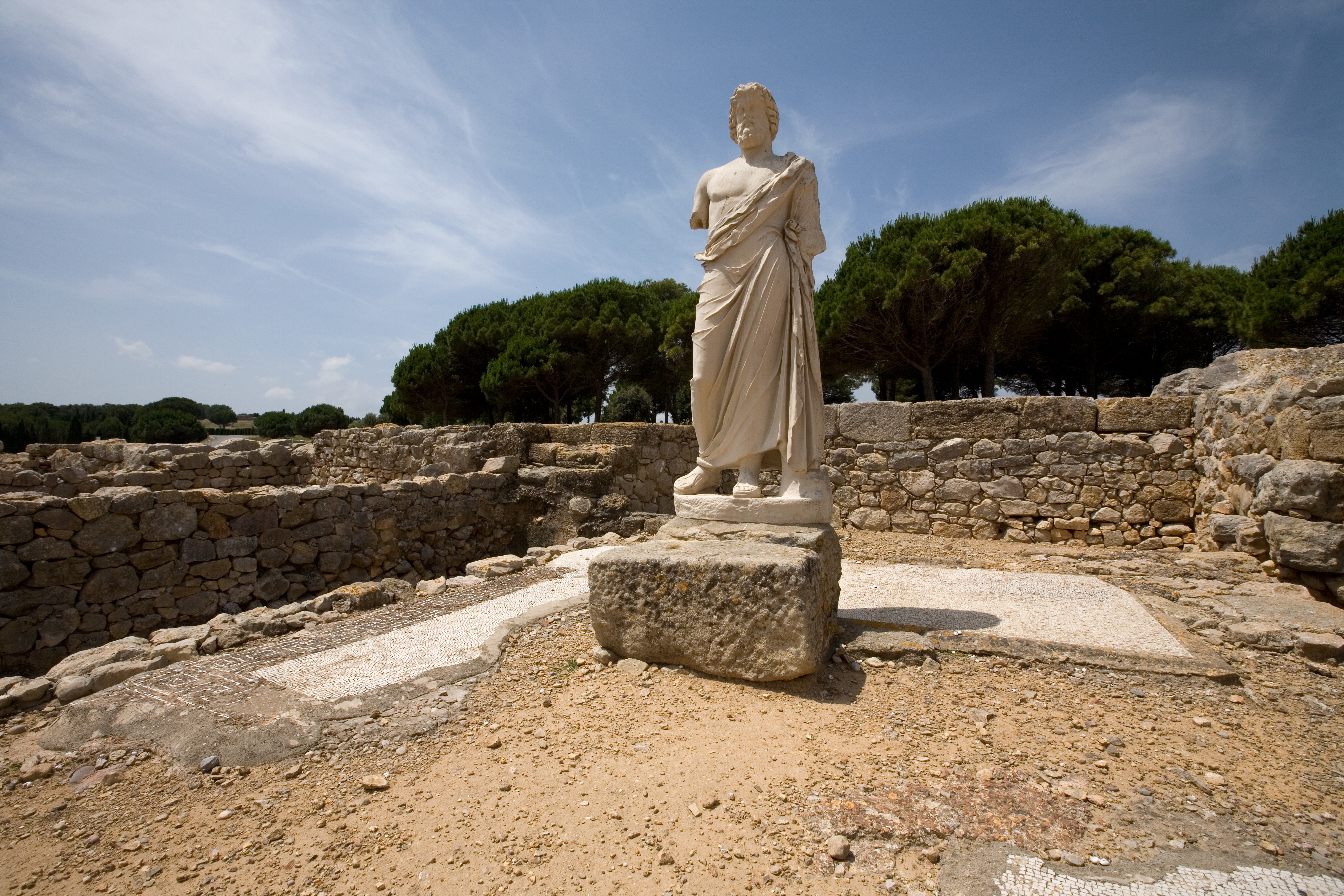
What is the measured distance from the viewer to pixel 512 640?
3.04 meters

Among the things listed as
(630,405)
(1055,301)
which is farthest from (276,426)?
(1055,301)

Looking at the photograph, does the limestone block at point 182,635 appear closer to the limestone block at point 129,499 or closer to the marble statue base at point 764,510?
the limestone block at point 129,499

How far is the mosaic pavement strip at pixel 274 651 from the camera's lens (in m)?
2.52

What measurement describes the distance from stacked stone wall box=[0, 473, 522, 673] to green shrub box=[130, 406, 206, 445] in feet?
62.2

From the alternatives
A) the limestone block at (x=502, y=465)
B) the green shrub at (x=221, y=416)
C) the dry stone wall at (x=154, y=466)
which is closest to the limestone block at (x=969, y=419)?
the limestone block at (x=502, y=465)

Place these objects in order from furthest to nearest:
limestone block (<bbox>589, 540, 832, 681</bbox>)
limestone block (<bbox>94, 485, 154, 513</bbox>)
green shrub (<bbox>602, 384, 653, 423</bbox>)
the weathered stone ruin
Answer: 1. green shrub (<bbox>602, 384, 653, 423</bbox>)
2. limestone block (<bbox>94, 485, 154, 513</bbox>)
3. the weathered stone ruin
4. limestone block (<bbox>589, 540, 832, 681</bbox>)

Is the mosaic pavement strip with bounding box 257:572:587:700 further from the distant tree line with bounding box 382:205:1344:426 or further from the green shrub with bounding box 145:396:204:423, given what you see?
the green shrub with bounding box 145:396:204:423

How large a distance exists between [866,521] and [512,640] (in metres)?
4.25

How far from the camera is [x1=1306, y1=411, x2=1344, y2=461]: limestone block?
131 inches

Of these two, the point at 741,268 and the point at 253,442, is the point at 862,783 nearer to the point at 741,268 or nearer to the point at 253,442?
the point at 741,268

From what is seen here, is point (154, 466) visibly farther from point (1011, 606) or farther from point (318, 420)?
point (318, 420)

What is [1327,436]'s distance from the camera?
3.38 metres

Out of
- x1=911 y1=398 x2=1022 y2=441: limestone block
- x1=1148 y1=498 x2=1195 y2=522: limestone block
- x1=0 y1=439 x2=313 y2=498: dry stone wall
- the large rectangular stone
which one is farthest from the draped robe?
x1=0 y1=439 x2=313 y2=498: dry stone wall

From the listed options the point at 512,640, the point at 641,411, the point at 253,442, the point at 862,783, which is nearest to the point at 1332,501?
the point at 862,783
